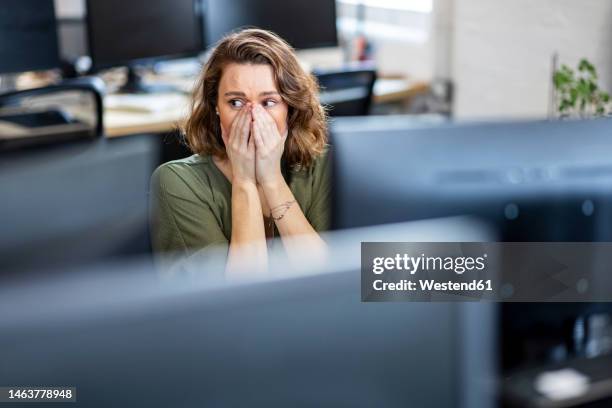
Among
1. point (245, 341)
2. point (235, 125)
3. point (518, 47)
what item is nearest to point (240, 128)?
point (235, 125)

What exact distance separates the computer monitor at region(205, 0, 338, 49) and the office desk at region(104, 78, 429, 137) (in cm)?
26

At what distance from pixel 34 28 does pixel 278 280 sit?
2.37 meters

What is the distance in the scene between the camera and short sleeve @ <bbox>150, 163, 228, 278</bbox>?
0.76m

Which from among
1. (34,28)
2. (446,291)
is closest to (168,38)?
(34,28)

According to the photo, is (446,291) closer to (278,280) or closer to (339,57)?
(278,280)

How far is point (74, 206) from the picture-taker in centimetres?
70

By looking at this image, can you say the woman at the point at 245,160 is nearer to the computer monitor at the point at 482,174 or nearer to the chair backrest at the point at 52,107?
the computer monitor at the point at 482,174

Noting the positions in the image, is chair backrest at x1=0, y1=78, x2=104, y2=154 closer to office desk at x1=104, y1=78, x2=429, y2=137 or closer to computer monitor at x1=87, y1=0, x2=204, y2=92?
office desk at x1=104, y1=78, x2=429, y2=137

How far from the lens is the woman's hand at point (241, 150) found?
77cm

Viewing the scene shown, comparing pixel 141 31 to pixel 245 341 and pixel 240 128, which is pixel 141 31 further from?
pixel 245 341

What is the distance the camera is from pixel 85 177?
0.72m

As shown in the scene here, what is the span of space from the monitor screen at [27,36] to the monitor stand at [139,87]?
1.18 ft

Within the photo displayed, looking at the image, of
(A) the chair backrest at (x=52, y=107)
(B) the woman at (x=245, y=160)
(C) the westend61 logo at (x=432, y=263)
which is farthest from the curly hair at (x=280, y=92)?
(A) the chair backrest at (x=52, y=107)

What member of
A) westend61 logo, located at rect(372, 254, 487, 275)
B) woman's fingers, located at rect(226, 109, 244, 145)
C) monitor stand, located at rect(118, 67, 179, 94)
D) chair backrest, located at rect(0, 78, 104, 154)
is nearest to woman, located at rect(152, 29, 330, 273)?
woman's fingers, located at rect(226, 109, 244, 145)
